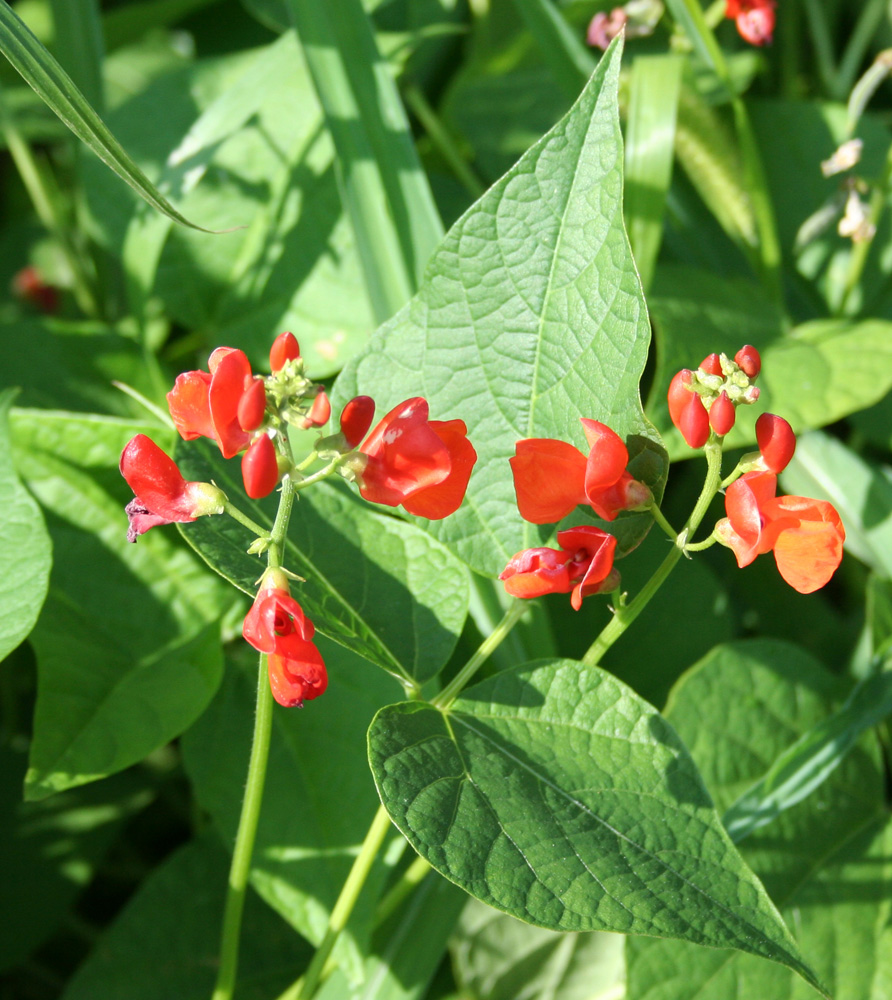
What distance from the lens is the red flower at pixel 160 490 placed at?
0.69 metres

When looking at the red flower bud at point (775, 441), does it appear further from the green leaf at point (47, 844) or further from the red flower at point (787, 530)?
the green leaf at point (47, 844)

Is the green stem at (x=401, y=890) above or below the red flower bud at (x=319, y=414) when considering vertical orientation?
below

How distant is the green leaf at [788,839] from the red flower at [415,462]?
57 cm

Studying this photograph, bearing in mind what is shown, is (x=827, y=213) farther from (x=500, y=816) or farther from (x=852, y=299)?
(x=500, y=816)

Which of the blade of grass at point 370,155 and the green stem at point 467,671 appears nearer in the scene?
the green stem at point 467,671

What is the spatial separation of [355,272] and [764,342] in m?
0.61

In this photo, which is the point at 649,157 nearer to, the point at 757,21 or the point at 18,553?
the point at 757,21

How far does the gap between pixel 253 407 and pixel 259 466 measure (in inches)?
1.6

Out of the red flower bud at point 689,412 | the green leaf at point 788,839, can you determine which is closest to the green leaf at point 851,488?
the green leaf at point 788,839

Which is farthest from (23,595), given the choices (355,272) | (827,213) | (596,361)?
(827,213)

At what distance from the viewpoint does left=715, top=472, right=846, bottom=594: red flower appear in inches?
25.9

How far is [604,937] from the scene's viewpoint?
1268 millimetres

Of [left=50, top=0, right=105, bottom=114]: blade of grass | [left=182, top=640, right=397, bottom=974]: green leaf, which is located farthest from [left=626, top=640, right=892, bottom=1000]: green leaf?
[left=50, top=0, right=105, bottom=114]: blade of grass

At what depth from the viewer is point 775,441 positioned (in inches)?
27.3
